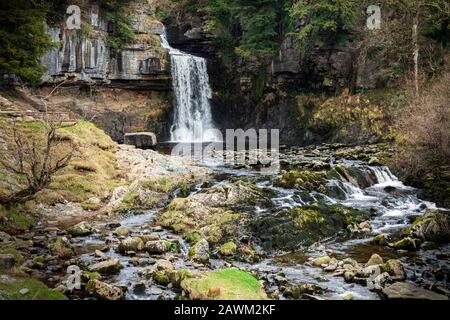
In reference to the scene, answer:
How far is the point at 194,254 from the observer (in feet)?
35.6

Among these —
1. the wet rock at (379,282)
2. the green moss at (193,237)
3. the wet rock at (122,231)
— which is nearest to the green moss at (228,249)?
the green moss at (193,237)

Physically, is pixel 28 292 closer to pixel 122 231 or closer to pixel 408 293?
pixel 122 231

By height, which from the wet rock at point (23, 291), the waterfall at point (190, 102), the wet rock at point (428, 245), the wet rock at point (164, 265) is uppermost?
the waterfall at point (190, 102)

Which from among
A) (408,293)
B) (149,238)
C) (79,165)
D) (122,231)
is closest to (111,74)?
(79,165)

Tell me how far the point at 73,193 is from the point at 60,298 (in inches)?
338

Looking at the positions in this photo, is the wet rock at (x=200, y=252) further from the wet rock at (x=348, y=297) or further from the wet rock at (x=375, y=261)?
the wet rock at (x=375, y=261)

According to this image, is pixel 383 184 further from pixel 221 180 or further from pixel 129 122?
pixel 129 122

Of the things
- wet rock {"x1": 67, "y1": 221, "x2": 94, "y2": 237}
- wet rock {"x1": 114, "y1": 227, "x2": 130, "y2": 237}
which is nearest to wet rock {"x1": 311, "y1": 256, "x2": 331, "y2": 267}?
wet rock {"x1": 114, "y1": 227, "x2": 130, "y2": 237}

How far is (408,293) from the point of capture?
8.70 metres

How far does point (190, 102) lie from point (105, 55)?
8.16 meters

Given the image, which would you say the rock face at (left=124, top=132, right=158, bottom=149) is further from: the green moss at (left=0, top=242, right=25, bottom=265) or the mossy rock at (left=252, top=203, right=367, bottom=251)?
the green moss at (left=0, top=242, right=25, bottom=265)

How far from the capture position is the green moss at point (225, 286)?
26.5ft

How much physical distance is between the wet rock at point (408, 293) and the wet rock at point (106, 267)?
5.79m
